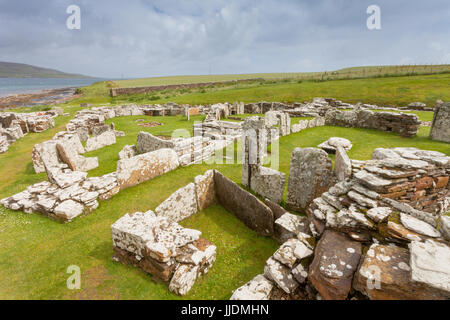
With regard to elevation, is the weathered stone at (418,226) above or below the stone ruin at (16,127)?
below

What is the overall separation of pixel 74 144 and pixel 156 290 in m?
11.2

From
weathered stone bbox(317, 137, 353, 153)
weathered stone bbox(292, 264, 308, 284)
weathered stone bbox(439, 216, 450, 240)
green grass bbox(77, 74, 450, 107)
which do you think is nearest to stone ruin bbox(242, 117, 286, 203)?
weathered stone bbox(292, 264, 308, 284)

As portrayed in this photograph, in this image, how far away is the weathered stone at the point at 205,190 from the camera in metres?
7.31

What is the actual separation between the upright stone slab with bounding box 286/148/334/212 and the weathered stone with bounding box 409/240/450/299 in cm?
318

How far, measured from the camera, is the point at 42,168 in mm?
10273

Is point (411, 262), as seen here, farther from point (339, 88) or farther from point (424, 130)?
point (339, 88)

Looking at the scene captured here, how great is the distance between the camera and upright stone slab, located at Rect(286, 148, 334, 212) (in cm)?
636

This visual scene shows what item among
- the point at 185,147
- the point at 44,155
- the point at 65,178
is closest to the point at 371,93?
the point at 185,147

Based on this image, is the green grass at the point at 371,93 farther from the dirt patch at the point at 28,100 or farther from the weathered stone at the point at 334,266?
the dirt patch at the point at 28,100

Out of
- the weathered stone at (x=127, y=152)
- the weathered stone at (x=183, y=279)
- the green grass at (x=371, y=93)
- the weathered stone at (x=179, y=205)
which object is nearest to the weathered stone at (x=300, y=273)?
the weathered stone at (x=183, y=279)

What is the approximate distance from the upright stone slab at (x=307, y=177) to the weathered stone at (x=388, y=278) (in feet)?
9.91

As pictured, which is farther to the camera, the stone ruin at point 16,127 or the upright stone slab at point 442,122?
the stone ruin at point 16,127

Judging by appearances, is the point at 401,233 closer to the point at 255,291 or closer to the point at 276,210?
the point at 255,291
